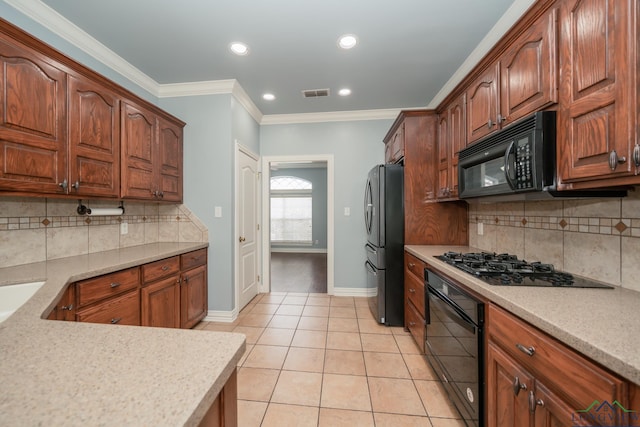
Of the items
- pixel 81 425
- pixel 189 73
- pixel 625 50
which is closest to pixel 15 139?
pixel 189 73

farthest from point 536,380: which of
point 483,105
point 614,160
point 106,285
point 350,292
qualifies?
point 350,292

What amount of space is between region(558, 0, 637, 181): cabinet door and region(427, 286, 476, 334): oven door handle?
2.75 feet

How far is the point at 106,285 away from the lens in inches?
67.2

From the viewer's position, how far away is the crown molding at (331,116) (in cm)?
369

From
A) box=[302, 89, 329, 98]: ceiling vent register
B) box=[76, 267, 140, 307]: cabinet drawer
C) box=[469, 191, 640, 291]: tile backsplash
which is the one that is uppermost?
box=[302, 89, 329, 98]: ceiling vent register

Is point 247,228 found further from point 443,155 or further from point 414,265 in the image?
point 443,155

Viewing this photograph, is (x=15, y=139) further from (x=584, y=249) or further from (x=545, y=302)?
(x=584, y=249)

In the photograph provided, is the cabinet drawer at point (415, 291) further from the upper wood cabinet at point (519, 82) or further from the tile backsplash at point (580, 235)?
the upper wood cabinet at point (519, 82)

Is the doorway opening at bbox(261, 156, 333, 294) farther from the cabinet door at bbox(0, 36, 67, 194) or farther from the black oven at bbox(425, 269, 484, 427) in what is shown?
the cabinet door at bbox(0, 36, 67, 194)

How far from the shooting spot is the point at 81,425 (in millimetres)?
440

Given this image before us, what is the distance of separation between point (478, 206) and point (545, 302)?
156cm

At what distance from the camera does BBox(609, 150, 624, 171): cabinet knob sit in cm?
97

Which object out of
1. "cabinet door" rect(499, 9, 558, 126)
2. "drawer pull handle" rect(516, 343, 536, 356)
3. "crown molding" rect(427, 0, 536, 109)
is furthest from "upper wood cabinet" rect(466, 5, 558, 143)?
"drawer pull handle" rect(516, 343, 536, 356)

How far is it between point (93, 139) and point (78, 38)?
926 millimetres
